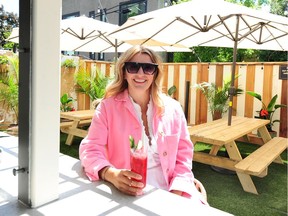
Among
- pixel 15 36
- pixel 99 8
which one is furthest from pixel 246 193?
pixel 99 8

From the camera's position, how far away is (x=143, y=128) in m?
1.63

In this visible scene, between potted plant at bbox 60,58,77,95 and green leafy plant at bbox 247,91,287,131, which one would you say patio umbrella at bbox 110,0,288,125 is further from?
potted plant at bbox 60,58,77,95

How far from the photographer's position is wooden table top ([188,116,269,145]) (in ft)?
10.9

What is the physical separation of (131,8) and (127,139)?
36.8ft

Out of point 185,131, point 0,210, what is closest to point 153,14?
point 185,131

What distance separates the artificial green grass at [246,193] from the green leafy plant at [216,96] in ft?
6.29

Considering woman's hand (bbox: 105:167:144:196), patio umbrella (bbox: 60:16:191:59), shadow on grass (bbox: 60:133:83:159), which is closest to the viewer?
woman's hand (bbox: 105:167:144:196)

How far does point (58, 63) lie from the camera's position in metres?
0.89

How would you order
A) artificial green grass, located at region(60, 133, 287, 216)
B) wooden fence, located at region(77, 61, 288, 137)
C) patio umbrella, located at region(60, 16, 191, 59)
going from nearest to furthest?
artificial green grass, located at region(60, 133, 287, 216) < patio umbrella, located at region(60, 16, 191, 59) < wooden fence, located at region(77, 61, 288, 137)

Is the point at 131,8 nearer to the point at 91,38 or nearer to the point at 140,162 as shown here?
the point at 91,38

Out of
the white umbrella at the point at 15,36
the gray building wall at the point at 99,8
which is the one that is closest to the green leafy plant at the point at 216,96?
the white umbrella at the point at 15,36

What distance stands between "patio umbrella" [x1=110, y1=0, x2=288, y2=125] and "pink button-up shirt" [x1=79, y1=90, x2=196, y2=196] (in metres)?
2.02

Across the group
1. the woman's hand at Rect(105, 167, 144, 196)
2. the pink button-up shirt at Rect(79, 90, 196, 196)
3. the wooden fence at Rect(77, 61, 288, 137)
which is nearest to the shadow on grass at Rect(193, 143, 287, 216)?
the pink button-up shirt at Rect(79, 90, 196, 196)

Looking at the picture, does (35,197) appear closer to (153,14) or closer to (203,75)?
(153,14)
